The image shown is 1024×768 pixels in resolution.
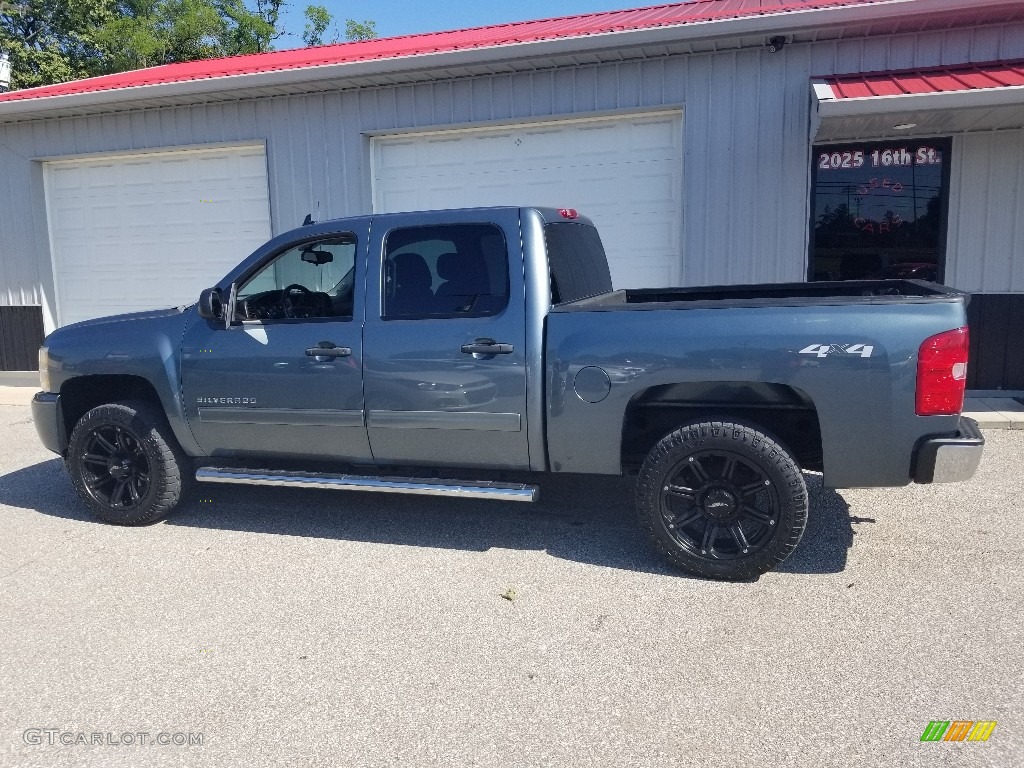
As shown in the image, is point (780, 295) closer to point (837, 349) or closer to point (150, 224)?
point (837, 349)

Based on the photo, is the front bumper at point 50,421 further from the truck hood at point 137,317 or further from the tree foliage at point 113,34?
the tree foliage at point 113,34

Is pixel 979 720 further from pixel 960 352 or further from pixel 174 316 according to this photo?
pixel 174 316

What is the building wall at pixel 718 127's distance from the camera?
815 centimetres

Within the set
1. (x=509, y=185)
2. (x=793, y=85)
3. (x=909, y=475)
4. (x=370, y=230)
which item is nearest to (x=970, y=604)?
(x=909, y=475)

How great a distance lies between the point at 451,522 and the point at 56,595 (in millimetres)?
2234

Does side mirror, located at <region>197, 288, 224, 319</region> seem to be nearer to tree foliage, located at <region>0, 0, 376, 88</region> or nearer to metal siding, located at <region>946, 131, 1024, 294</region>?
metal siding, located at <region>946, 131, 1024, 294</region>

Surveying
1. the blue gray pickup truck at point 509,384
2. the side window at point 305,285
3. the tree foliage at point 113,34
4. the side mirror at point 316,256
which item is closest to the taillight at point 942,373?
the blue gray pickup truck at point 509,384

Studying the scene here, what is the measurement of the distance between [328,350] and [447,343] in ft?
2.45

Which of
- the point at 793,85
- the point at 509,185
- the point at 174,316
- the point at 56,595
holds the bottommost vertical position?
the point at 56,595

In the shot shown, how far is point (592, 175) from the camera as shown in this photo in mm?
9188

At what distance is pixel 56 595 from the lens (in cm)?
415

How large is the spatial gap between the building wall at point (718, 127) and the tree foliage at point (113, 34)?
18812 mm

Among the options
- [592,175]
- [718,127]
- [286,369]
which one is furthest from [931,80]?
[286,369]

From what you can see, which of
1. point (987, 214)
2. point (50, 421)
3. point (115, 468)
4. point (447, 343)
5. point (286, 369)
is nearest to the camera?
point (447, 343)
